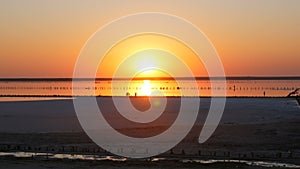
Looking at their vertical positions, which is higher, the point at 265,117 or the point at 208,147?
the point at 265,117

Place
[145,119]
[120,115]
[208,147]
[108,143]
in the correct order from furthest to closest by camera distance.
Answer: [120,115] < [145,119] < [108,143] < [208,147]

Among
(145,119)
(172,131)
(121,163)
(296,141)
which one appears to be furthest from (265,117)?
(121,163)

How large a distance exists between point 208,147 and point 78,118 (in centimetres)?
2077

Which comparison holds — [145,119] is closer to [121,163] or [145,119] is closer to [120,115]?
[120,115]

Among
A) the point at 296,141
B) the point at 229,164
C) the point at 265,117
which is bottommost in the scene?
the point at 229,164

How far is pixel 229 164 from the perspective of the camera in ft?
76.7

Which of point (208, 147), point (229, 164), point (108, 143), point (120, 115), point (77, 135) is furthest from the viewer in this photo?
point (120, 115)

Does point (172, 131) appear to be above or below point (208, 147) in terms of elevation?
above

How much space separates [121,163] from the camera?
2377 cm

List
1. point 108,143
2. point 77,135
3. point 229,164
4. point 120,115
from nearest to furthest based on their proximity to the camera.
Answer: point 229,164 → point 108,143 → point 77,135 → point 120,115

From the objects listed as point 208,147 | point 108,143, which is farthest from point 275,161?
point 108,143

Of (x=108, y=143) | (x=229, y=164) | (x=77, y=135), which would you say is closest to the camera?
(x=229, y=164)

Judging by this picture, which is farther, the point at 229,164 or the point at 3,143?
the point at 3,143

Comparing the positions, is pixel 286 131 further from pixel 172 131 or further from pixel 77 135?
pixel 77 135
